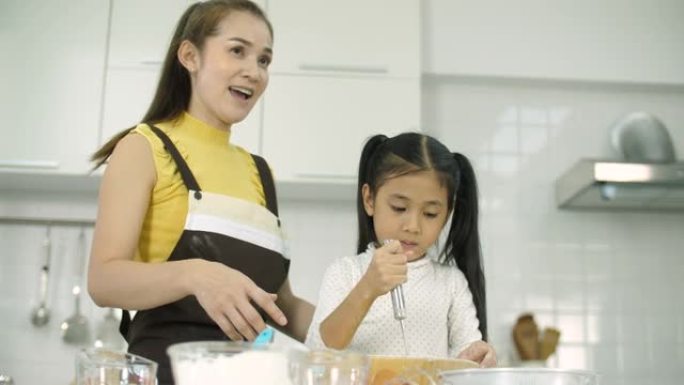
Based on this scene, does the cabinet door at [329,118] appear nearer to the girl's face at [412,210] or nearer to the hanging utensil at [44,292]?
the hanging utensil at [44,292]

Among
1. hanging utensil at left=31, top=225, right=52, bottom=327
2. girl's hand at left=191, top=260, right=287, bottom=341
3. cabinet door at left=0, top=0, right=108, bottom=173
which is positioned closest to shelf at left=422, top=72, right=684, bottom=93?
cabinet door at left=0, top=0, right=108, bottom=173

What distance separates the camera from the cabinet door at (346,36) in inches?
109

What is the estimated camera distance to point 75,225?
9.63 ft

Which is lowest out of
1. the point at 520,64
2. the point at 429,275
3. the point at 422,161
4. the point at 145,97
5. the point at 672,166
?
the point at 429,275

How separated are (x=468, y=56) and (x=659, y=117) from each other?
0.75 meters

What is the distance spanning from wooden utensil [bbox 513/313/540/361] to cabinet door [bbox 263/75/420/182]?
0.75 m

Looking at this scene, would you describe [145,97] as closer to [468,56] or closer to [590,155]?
[468,56]

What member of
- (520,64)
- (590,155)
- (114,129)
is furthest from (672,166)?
(114,129)

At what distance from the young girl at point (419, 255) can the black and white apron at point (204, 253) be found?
127 millimetres

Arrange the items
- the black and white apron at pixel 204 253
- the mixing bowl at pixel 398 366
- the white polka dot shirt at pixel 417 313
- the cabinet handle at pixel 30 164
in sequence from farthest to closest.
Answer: the cabinet handle at pixel 30 164
the white polka dot shirt at pixel 417 313
the black and white apron at pixel 204 253
the mixing bowl at pixel 398 366

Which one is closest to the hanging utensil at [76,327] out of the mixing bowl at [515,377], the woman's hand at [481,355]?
the woman's hand at [481,355]

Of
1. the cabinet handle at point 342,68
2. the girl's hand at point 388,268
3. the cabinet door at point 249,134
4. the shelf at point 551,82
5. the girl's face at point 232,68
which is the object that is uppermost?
the shelf at point 551,82

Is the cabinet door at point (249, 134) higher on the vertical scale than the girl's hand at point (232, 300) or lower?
higher

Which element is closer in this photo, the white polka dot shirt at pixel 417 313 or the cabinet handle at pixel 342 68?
the white polka dot shirt at pixel 417 313
